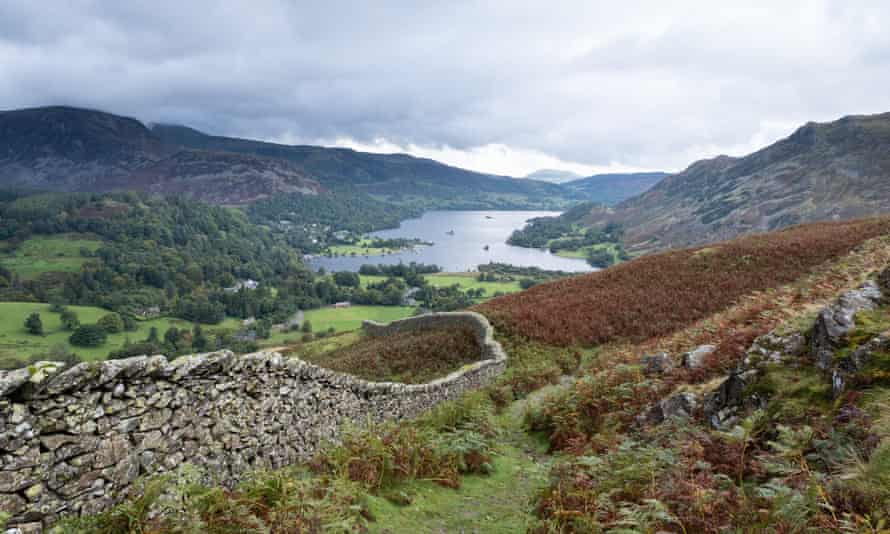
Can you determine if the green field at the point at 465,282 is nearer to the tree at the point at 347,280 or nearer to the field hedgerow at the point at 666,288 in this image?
the tree at the point at 347,280

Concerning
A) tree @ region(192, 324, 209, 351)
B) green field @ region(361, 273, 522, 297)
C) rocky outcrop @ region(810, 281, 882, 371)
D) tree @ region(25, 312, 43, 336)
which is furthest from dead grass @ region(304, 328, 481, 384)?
tree @ region(25, 312, 43, 336)

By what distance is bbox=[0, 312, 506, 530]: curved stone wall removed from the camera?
→ 4859 millimetres

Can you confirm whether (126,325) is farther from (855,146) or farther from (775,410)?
(855,146)

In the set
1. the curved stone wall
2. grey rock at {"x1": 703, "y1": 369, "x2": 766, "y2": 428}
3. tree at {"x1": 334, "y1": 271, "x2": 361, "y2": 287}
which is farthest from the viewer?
tree at {"x1": 334, "y1": 271, "x2": 361, "y2": 287}

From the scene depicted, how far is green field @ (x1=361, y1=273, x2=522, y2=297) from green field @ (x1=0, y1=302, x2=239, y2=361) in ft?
176

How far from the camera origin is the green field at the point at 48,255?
145 metres

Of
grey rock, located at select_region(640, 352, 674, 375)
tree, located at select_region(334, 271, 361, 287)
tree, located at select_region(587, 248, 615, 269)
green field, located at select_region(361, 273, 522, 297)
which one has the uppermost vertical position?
grey rock, located at select_region(640, 352, 674, 375)

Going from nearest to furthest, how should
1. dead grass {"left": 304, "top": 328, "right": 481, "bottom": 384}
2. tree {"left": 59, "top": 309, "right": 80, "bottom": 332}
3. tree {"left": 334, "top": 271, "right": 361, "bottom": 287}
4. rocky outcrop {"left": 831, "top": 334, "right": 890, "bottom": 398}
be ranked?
rocky outcrop {"left": 831, "top": 334, "right": 890, "bottom": 398}
dead grass {"left": 304, "top": 328, "right": 481, "bottom": 384}
tree {"left": 59, "top": 309, "right": 80, "bottom": 332}
tree {"left": 334, "top": 271, "right": 361, "bottom": 287}

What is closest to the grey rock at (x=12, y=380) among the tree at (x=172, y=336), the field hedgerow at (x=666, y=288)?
the field hedgerow at (x=666, y=288)

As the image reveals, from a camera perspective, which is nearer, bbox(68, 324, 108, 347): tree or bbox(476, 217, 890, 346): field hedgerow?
bbox(476, 217, 890, 346): field hedgerow

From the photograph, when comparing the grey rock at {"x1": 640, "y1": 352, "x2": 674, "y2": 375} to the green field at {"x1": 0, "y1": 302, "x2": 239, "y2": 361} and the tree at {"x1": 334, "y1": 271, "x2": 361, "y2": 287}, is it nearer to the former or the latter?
the green field at {"x1": 0, "y1": 302, "x2": 239, "y2": 361}

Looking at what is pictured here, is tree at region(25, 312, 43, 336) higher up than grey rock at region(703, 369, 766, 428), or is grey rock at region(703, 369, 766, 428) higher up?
grey rock at region(703, 369, 766, 428)

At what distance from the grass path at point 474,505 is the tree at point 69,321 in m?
118

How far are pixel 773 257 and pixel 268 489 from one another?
26.2m
